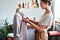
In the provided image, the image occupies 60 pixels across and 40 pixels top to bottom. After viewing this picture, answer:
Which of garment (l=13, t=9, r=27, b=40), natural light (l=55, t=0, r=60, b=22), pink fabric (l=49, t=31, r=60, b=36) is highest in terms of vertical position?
natural light (l=55, t=0, r=60, b=22)

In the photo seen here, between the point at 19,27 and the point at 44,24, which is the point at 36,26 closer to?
the point at 44,24

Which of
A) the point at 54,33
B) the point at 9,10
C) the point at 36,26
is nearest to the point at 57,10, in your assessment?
the point at 54,33

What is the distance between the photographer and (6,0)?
9.67 ft

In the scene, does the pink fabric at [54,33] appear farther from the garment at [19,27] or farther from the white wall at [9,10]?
the garment at [19,27]

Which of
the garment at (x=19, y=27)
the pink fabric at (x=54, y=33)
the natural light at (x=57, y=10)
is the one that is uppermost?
the natural light at (x=57, y=10)

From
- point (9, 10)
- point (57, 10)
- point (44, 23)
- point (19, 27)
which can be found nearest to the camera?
point (44, 23)

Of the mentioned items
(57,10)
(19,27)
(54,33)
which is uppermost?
(57,10)

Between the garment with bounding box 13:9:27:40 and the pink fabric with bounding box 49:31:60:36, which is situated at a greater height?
the garment with bounding box 13:9:27:40

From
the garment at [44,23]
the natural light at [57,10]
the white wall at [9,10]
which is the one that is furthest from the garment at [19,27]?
the natural light at [57,10]

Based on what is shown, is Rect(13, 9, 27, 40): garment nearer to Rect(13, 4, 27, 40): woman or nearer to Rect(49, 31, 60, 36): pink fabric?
Rect(13, 4, 27, 40): woman

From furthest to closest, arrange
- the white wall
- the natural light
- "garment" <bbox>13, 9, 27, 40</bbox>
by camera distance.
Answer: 1. the natural light
2. the white wall
3. "garment" <bbox>13, 9, 27, 40</bbox>

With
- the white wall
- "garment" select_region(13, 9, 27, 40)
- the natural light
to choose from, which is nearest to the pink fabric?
the natural light

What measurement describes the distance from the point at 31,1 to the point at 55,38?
39.9 inches

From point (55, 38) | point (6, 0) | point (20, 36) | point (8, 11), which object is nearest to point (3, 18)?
point (8, 11)
